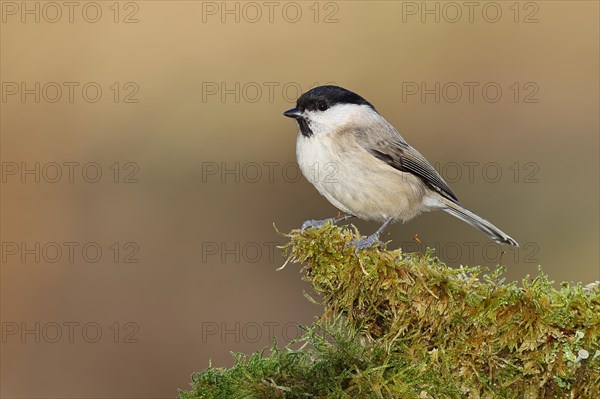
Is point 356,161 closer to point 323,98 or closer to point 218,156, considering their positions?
point 323,98

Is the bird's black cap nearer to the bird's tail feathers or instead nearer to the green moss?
the bird's tail feathers

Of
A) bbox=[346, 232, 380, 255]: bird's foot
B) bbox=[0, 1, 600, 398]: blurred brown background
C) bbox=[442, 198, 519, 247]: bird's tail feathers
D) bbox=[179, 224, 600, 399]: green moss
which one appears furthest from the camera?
bbox=[0, 1, 600, 398]: blurred brown background

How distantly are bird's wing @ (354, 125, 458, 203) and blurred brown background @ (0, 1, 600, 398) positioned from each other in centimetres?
151

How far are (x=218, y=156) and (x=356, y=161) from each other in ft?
10.7

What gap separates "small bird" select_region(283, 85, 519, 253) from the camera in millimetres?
3654

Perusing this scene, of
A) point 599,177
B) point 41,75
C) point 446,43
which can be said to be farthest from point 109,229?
point 599,177

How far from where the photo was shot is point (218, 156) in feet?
22.1

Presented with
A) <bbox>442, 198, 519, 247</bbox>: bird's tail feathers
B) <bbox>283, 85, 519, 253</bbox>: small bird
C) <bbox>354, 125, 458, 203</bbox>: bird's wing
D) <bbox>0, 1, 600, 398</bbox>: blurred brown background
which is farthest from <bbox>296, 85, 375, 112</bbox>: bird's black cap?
<bbox>0, 1, 600, 398</bbox>: blurred brown background

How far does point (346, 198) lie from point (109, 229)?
3.01 metres

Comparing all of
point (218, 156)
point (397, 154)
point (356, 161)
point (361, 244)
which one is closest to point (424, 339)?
point (361, 244)

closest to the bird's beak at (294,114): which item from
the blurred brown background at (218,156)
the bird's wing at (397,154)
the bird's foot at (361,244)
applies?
the bird's wing at (397,154)

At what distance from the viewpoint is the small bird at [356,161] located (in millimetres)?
3654

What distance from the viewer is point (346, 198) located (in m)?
3.66

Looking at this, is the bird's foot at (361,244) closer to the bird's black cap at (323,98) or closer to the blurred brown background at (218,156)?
the bird's black cap at (323,98)
